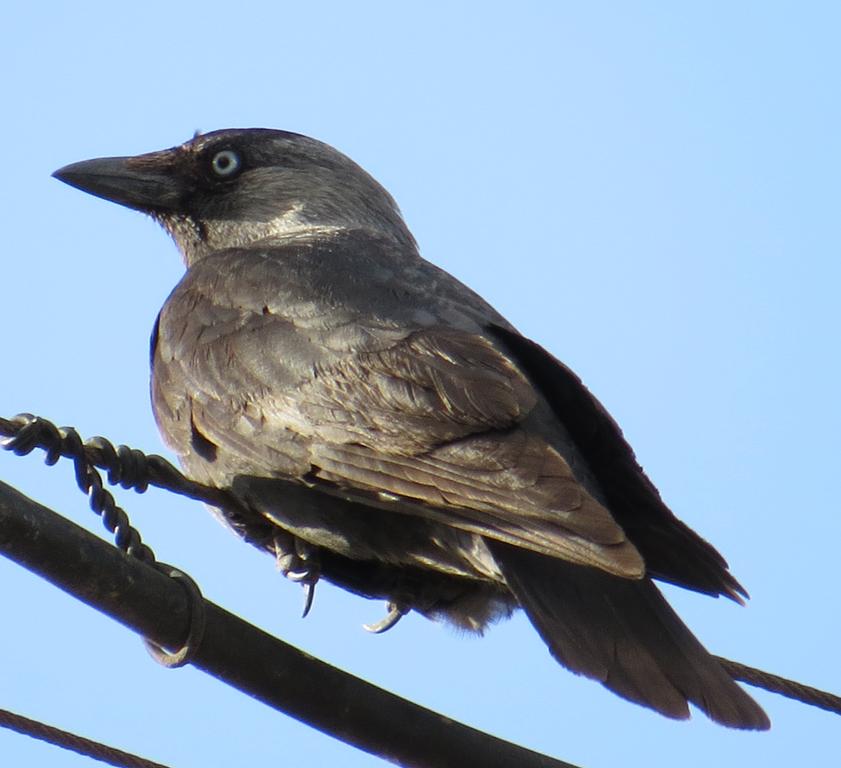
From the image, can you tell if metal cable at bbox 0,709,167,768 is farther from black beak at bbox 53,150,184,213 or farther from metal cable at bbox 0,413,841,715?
black beak at bbox 53,150,184,213

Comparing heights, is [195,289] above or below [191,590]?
above

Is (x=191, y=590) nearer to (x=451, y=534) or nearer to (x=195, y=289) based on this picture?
(x=451, y=534)

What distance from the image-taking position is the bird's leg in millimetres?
5645

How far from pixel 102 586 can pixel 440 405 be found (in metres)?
1.54

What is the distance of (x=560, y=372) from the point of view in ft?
17.7

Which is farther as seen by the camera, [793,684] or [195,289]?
[195,289]

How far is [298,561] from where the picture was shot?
5.66 m

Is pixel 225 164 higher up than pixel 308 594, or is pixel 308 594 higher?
pixel 225 164

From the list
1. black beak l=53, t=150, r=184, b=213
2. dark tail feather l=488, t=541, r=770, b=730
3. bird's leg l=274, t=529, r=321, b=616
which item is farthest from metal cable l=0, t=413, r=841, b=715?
black beak l=53, t=150, r=184, b=213

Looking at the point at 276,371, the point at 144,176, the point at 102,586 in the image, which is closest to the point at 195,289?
the point at 276,371

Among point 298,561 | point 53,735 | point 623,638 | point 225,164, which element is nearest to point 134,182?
point 225,164

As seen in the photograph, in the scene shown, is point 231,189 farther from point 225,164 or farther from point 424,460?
point 424,460

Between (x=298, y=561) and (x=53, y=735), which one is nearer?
(x=53, y=735)

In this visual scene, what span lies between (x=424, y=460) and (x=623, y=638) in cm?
81
